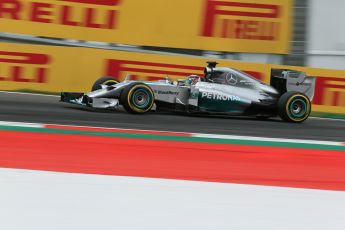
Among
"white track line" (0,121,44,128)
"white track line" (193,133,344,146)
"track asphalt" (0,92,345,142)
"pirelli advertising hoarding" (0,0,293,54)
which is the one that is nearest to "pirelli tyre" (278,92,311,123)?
"track asphalt" (0,92,345,142)

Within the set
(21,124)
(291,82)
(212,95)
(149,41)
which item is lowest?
(21,124)

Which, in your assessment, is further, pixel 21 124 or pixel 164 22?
pixel 164 22

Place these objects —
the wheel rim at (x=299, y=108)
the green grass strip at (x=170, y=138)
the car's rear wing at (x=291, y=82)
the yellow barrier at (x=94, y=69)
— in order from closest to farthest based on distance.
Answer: the green grass strip at (x=170, y=138) → the wheel rim at (x=299, y=108) → the car's rear wing at (x=291, y=82) → the yellow barrier at (x=94, y=69)

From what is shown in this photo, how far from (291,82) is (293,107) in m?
0.46

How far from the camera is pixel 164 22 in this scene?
11656 mm

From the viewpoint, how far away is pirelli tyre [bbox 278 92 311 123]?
361 inches

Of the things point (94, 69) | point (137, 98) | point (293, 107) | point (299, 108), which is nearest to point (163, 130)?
point (137, 98)

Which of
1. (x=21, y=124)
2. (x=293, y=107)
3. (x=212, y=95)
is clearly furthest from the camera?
(x=293, y=107)

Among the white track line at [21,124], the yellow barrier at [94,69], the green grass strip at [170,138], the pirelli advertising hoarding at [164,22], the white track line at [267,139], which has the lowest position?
the white track line at [21,124]

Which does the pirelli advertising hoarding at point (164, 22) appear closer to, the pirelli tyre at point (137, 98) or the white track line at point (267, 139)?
the pirelli tyre at point (137, 98)

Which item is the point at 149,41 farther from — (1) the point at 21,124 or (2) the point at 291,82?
(1) the point at 21,124

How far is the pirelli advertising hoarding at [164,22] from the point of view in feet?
37.4

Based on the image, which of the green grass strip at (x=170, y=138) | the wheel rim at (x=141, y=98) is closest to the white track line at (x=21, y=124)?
the green grass strip at (x=170, y=138)

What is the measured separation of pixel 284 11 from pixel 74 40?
430 cm
